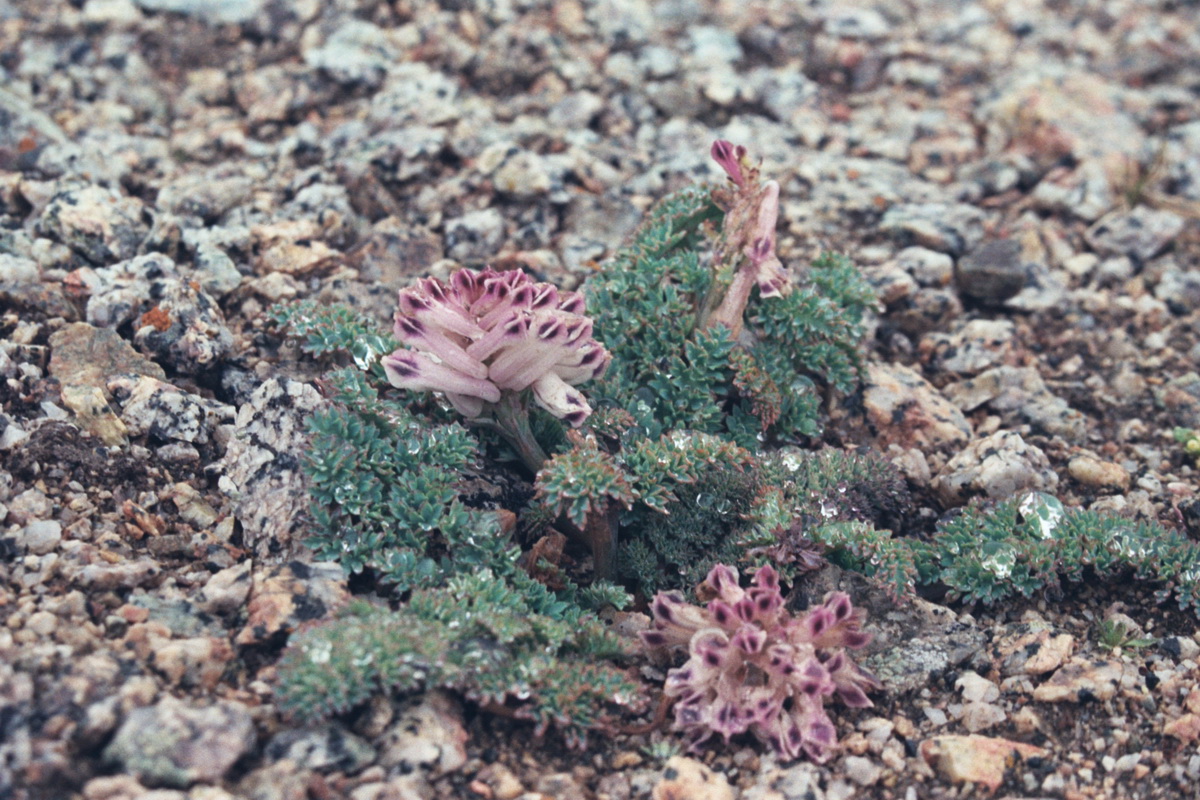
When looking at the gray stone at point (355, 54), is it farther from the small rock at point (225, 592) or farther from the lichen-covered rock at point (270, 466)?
the small rock at point (225, 592)

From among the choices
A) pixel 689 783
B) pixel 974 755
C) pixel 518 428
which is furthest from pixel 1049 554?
pixel 518 428

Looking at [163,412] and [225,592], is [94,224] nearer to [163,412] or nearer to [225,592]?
[163,412]

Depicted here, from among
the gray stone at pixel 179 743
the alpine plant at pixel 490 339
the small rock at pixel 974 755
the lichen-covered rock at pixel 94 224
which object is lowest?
the small rock at pixel 974 755

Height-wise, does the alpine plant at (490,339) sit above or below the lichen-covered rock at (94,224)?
above

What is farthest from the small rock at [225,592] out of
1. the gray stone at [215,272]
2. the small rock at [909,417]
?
the small rock at [909,417]

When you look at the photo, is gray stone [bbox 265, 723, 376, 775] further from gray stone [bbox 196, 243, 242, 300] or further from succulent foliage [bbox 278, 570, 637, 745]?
gray stone [bbox 196, 243, 242, 300]

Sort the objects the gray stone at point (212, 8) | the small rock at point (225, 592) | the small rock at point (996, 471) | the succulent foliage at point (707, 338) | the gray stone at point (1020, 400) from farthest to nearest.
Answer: the gray stone at point (212, 8) → the gray stone at point (1020, 400) → the small rock at point (996, 471) → the succulent foliage at point (707, 338) → the small rock at point (225, 592)

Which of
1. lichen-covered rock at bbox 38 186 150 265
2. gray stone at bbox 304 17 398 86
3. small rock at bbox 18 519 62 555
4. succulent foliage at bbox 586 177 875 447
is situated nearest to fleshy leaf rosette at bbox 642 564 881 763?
succulent foliage at bbox 586 177 875 447
